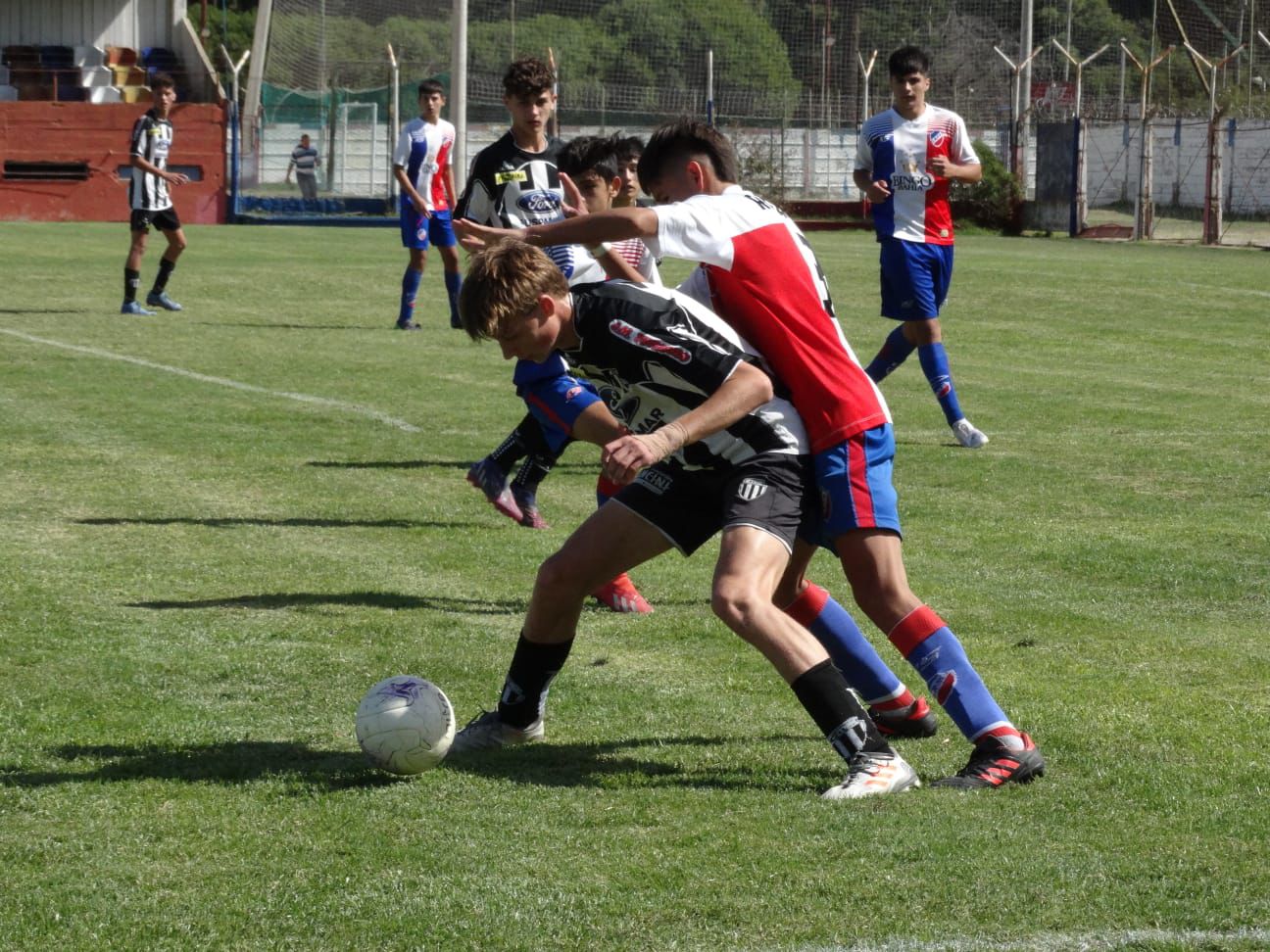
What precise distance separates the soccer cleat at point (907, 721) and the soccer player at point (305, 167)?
3546 cm

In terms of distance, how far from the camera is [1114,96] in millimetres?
42719

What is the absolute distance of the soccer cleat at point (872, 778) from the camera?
4297 millimetres

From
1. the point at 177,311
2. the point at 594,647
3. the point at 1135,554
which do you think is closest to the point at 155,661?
the point at 594,647

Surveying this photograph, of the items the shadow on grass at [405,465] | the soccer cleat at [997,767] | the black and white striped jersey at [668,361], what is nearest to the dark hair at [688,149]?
the black and white striped jersey at [668,361]

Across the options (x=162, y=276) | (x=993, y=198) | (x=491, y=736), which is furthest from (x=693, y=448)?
(x=993, y=198)

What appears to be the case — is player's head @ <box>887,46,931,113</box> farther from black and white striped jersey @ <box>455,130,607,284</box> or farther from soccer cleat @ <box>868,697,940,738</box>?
soccer cleat @ <box>868,697,940,738</box>

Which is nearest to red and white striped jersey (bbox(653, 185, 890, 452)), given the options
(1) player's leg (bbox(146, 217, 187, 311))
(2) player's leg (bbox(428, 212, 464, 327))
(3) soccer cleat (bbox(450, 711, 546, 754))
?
(3) soccer cleat (bbox(450, 711, 546, 754))

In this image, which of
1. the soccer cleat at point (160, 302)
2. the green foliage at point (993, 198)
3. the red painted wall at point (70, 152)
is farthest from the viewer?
the green foliage at point (993, 198)

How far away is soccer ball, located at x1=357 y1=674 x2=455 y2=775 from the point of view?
4449 millimetres

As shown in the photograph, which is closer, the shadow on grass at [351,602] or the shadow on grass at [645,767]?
the shadow on grass at [645,767]

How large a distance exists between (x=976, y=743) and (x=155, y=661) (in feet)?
8.75

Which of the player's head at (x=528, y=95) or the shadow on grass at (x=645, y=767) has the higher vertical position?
the player's head at (x=528, y=95)

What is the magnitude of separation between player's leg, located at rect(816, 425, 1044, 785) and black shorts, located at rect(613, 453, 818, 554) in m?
0.09

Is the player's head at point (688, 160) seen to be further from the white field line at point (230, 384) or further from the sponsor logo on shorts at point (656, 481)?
the white field line at point (230, 384)
